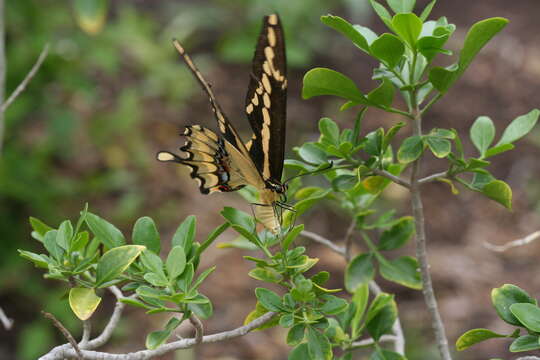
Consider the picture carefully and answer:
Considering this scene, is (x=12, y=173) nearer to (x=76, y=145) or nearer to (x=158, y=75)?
(x=76, y=145)

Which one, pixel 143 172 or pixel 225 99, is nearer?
pixel 143 172

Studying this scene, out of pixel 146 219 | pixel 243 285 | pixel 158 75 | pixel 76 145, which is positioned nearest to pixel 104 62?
pixel 76 145

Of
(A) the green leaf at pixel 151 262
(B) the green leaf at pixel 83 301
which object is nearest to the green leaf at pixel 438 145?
(A) the green leaf at pixel 151 262

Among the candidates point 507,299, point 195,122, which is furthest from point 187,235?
point 195,122

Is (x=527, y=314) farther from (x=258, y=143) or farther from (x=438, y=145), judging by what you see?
(x=258, y=143)

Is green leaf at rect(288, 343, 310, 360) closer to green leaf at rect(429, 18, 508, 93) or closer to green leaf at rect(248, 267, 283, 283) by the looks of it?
green leaf at rect(248, 267, 283, 283)

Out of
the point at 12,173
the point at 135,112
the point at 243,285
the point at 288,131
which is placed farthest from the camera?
the point at 288,131

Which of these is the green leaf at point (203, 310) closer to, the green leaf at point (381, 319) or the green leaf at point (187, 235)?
the green leaf at point (187, 235)
